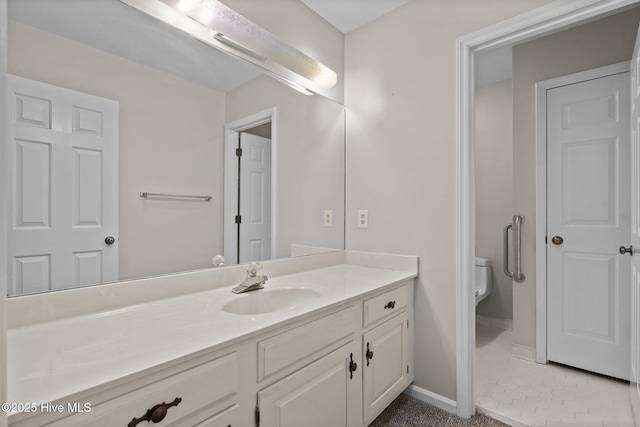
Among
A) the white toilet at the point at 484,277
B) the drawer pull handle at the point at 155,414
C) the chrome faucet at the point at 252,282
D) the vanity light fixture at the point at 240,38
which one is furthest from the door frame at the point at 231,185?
the white toilet at the point at 484,277

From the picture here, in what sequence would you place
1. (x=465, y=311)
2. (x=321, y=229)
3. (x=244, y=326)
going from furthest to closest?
(x=321, y=229) → (x=465, y=311) → (x=244, y=326)

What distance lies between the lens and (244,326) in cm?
95

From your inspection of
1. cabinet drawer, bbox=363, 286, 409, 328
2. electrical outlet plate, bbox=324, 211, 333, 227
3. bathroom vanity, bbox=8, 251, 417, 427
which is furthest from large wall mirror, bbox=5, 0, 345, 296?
cabinet drawer, bbox=363, 286, 409, 328

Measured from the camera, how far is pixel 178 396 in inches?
30.3

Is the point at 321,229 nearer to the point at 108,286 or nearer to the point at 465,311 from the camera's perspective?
the point at 465,311

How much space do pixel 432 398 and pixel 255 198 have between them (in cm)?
147

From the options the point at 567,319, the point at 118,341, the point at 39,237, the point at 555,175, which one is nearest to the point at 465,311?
the point at 567,319

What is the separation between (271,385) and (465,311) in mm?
1130

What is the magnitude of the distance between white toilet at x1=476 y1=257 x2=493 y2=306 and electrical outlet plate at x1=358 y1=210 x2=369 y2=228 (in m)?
1.53

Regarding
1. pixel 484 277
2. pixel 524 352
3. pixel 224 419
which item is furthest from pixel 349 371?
pixel 484 277

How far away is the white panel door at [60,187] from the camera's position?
94 centimetres

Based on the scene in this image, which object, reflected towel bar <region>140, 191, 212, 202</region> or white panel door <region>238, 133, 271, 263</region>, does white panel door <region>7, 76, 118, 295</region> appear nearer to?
reflected towel bar <region>140, 191, 212, 202</region>

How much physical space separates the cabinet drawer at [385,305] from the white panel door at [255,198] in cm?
61

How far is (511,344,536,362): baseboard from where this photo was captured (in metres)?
2.31
